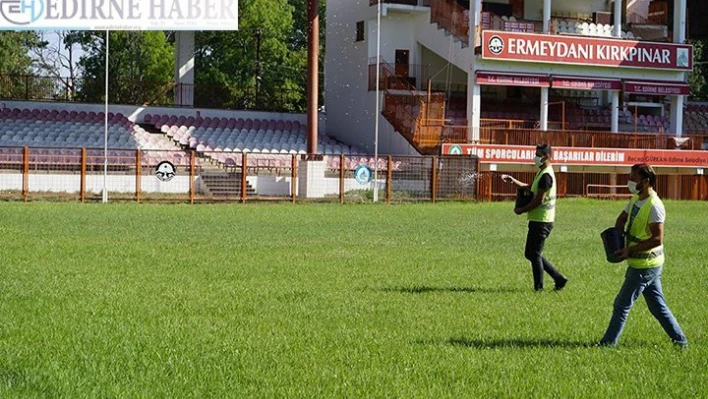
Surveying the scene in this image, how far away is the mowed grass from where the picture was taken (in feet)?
28.7

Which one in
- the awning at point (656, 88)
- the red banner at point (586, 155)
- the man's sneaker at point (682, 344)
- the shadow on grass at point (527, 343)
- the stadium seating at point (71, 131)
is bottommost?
the shadow on grass at point (527, 343)

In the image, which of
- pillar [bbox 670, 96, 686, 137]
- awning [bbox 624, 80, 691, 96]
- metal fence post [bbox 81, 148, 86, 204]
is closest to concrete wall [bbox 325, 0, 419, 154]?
awning [bbox 624, 80, 691, 96]

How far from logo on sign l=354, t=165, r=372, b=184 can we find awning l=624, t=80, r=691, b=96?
58.2 ft

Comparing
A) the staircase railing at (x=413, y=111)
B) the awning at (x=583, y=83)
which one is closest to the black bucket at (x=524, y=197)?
the staircase railing at (x=413, y=111)

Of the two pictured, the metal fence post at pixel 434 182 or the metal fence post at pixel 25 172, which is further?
the metal fence post at pixel 434 182

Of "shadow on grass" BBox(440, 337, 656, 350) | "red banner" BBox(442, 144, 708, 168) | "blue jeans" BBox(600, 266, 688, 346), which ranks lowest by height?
"shadow on grass" BBox(440, 337, 656, 350)

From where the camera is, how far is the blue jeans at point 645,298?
34.0ft

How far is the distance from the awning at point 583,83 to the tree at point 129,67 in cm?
2187

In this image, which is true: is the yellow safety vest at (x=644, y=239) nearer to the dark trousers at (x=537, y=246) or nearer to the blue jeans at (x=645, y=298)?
the blue jeans at (x=645, y=298)

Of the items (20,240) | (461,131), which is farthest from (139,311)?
(461,131)

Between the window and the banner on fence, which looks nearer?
the banner on fence

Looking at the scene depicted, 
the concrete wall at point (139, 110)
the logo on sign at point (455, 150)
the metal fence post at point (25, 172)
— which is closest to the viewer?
the metal fence post at point (25, 172)

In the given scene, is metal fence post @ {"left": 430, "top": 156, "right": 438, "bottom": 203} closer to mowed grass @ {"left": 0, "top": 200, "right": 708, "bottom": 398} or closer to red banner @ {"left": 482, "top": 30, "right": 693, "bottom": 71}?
red banner @ {"left": 482, "top": 30, "right": 693, "bottom": 71}

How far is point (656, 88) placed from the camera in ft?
178
